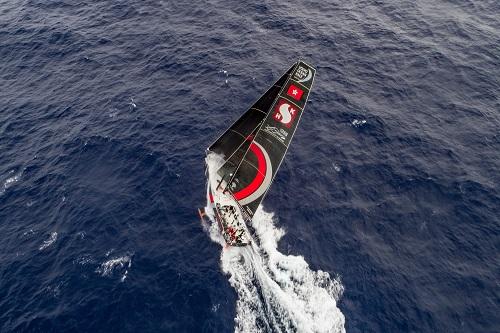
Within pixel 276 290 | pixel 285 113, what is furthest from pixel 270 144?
pixel 276 290

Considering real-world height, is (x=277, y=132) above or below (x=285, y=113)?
below

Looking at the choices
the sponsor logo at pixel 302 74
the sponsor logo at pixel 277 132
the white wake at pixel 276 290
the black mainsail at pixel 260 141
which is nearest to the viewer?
the white wake at pixel 276 290

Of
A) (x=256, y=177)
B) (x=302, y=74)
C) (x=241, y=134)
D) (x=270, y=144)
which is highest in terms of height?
(x=302, y=74)

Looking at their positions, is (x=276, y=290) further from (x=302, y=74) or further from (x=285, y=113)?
(x=302, y=74)

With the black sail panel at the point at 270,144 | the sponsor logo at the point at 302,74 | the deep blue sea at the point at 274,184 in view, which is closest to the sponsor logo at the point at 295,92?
the black sail panel at the point at 270,144

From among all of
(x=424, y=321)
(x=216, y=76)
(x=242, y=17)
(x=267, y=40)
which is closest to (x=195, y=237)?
(x=424, y=321)

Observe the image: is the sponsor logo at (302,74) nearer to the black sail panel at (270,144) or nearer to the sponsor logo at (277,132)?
the black sail panel at (270,144)

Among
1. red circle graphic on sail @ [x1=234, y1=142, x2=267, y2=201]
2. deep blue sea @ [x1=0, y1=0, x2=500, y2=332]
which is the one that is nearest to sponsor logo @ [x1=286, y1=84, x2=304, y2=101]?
deep blue sea @ [x1=0, y1=0, x2=500, y2=332]
